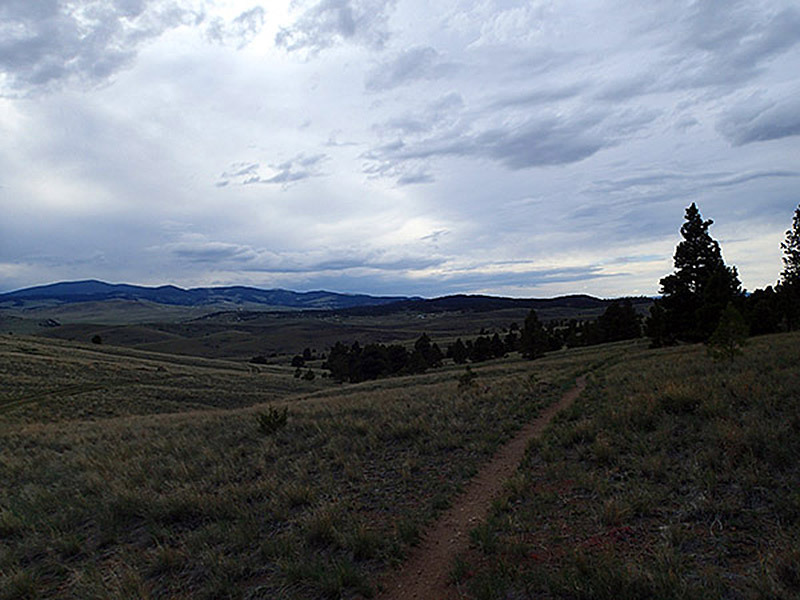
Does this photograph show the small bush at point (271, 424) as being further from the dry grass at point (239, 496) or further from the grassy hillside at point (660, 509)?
the grassy hillside at point (660, 509)

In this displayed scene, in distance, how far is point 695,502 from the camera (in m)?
5.58

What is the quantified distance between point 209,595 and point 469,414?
28.9 ft

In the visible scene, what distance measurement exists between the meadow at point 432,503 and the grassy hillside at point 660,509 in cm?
2

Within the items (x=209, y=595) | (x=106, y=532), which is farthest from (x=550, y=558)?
(x=106, y=532)

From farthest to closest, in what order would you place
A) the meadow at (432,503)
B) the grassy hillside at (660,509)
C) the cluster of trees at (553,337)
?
the cluster of trees at (553,337) → the meadow at (432,503) → the grassy hillside at (660,509)

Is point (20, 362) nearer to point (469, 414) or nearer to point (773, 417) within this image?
point (469, 414)

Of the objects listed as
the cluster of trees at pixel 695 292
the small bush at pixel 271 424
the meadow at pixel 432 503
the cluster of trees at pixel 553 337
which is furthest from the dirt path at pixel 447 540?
the cluster of trees at pixel 553 337

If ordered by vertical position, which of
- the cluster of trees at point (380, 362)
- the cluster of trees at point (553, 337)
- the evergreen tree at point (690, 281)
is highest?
the evergreen tree at point (690, 281)

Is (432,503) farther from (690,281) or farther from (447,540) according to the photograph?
(690,281)

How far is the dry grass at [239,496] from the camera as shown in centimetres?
570

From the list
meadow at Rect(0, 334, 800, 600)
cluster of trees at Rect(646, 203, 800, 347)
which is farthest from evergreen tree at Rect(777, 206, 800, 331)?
meadow at Rect(0, 334, 800, 600)

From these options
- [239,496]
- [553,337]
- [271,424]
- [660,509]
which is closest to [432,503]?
[660,509]

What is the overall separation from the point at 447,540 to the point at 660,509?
105 inches

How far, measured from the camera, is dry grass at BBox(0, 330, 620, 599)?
5695 millimetres
